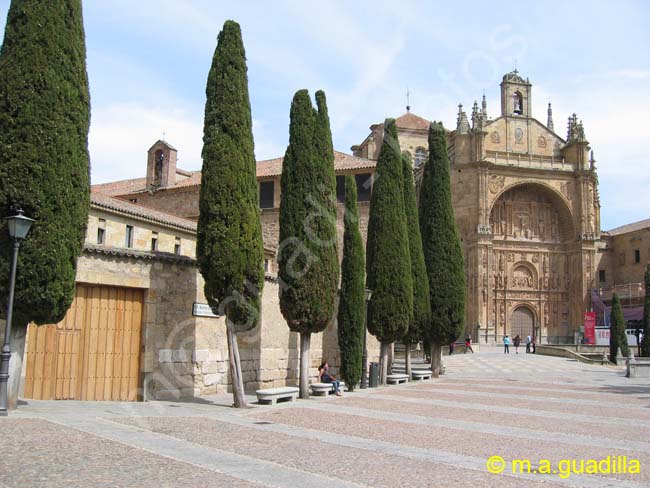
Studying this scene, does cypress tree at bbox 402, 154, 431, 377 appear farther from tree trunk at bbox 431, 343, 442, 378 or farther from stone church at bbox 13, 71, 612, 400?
stone church at bbox 13, 71, 612, 400

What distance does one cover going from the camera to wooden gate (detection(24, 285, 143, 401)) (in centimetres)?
1209

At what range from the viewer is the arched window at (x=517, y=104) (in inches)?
2180

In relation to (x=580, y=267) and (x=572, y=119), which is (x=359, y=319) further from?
(x=572, y=119)

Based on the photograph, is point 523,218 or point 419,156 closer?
point 523,218

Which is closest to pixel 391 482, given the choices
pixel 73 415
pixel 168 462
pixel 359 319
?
pixel 168 462

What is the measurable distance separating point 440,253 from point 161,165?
2233 cm

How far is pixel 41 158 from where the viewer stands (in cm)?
1021

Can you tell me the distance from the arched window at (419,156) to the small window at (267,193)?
2280 cm

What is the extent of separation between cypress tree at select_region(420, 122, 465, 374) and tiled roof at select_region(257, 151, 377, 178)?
10.1 metres

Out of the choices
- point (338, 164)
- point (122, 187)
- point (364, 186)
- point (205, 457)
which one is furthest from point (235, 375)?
point (122, 187)

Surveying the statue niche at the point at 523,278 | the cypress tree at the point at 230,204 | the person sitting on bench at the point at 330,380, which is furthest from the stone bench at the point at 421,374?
the statue niche at the point at 523,278

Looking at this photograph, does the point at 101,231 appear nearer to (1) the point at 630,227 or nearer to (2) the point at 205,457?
(2) the point at 205,457

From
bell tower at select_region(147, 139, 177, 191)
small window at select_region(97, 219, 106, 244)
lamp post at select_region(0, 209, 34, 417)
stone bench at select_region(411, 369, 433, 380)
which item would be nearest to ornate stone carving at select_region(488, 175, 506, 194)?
bell tower at select_region(147, 139, 177, 191)

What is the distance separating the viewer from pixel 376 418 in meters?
12.0
